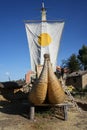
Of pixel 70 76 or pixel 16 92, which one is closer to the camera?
pixel 16 92

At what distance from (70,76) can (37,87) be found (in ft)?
118

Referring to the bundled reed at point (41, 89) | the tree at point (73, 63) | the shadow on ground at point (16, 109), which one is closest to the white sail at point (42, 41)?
the shadow on ground at point (16, 109)

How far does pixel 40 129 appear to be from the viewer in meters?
11.0

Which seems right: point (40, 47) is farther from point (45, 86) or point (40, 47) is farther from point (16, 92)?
point (45, 86)

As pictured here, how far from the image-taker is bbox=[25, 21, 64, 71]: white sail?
69.0ft

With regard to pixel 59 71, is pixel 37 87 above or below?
below

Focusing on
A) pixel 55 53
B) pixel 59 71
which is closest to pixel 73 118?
pixel 59 71

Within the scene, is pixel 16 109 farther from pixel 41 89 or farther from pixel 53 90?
pixel 53 90

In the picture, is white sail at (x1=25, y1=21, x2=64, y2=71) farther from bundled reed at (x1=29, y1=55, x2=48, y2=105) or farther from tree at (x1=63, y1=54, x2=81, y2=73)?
tree at (x1=63, y1=54, x2=81, y2=73)

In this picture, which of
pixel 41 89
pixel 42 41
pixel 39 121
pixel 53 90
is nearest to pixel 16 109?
pixel 41 89

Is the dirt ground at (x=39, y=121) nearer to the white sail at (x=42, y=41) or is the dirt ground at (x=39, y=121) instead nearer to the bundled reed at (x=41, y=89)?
the bundled reed at (x=41, y=89)

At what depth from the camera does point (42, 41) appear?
69.2 ft

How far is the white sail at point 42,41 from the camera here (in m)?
21.0

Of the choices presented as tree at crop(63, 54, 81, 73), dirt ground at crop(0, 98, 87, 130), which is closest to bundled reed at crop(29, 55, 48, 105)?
dirt ground at crop(0, 98, 87, 130)
